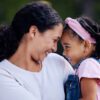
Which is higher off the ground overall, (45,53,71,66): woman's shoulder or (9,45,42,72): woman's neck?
(9,45,42,72): woman's neck

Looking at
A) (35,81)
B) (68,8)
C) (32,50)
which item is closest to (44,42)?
(32,50)

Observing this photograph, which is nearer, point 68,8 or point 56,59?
point 56,59

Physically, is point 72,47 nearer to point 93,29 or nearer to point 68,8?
point 93,29

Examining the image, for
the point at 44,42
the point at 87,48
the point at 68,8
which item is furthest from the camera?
the point at 68,8

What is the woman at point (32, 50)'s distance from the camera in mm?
4242

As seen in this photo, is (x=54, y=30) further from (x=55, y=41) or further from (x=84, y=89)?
(x=84, y=89)

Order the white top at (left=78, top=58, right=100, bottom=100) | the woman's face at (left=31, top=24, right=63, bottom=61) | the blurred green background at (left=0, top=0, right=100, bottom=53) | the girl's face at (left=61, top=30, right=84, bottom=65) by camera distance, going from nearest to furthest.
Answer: the woman's face at (left=31, top=24, right=63, bottom=61) < the white top at (left=78, top=58, right=100, bottom=100) < the girl's face at (left=61, top=30, right=84, bottom=65) < the blurred green background at (left=0, top=0, right=100, bottom=53)

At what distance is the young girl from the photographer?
175 inches

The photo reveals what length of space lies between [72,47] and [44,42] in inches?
13.6

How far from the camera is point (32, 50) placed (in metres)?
4.30

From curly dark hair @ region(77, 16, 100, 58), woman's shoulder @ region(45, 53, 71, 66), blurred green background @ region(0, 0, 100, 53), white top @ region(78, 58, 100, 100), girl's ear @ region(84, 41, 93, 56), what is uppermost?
curly dark hair @ region(77, 16, 100, 58)

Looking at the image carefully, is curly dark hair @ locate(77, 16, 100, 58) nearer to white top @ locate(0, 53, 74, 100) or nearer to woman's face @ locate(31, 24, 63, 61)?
white top @ locate(0, 53, 74, 100)

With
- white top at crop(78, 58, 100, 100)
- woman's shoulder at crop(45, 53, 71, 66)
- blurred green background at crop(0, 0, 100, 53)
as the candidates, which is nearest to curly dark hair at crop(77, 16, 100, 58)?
white top at crop(78, 58, 100, 100)

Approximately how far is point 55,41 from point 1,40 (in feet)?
1.10
